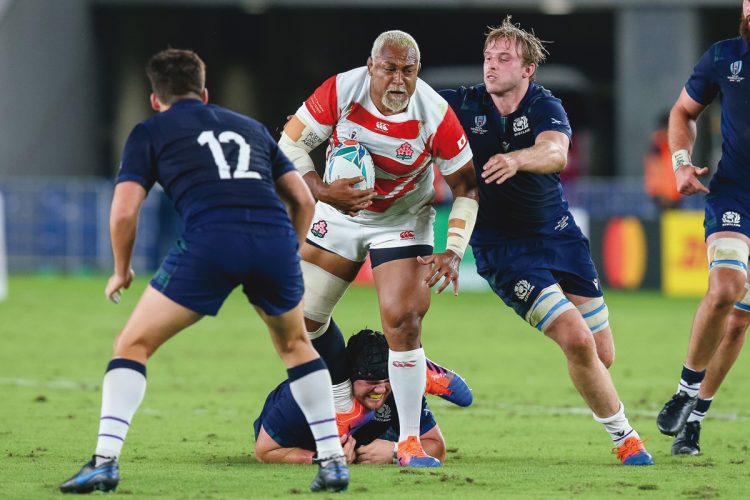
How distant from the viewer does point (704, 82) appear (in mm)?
8258

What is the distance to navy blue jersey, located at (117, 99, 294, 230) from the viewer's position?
638 cm

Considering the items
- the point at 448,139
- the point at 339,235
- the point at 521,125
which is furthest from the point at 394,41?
the point at 339,235

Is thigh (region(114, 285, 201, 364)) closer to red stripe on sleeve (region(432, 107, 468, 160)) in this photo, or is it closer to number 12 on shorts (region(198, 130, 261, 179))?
number 12 on shorts (region(198, 130, 261, 179))

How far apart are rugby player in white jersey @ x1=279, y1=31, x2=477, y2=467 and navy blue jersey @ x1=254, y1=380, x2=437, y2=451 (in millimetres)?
202

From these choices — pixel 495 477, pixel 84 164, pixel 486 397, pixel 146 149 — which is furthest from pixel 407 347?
pixel 84 164

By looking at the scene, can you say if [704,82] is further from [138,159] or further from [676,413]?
[138,159]

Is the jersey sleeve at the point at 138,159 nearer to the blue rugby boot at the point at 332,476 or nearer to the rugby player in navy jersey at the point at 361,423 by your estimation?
the blue rugby boot at the point at 332,476

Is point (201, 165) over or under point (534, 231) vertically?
over

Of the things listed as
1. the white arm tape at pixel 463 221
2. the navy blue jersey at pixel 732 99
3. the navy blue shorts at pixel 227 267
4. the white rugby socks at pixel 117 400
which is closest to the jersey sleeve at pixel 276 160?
the navy blue shorts at pixel 227 267

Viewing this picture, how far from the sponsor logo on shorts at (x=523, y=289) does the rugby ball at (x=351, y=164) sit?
103 centimetres

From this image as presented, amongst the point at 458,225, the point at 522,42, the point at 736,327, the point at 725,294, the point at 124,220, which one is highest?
the point at 522,42

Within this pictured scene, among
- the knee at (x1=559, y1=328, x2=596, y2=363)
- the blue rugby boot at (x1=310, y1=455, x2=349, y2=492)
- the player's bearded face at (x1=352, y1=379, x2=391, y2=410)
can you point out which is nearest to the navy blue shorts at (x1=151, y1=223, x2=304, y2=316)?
the blue rugby boot at (x1=310, y1=455, x2=349, y2=492)

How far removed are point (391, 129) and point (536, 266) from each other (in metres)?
1.16

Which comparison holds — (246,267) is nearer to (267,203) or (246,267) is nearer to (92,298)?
(267,203)
